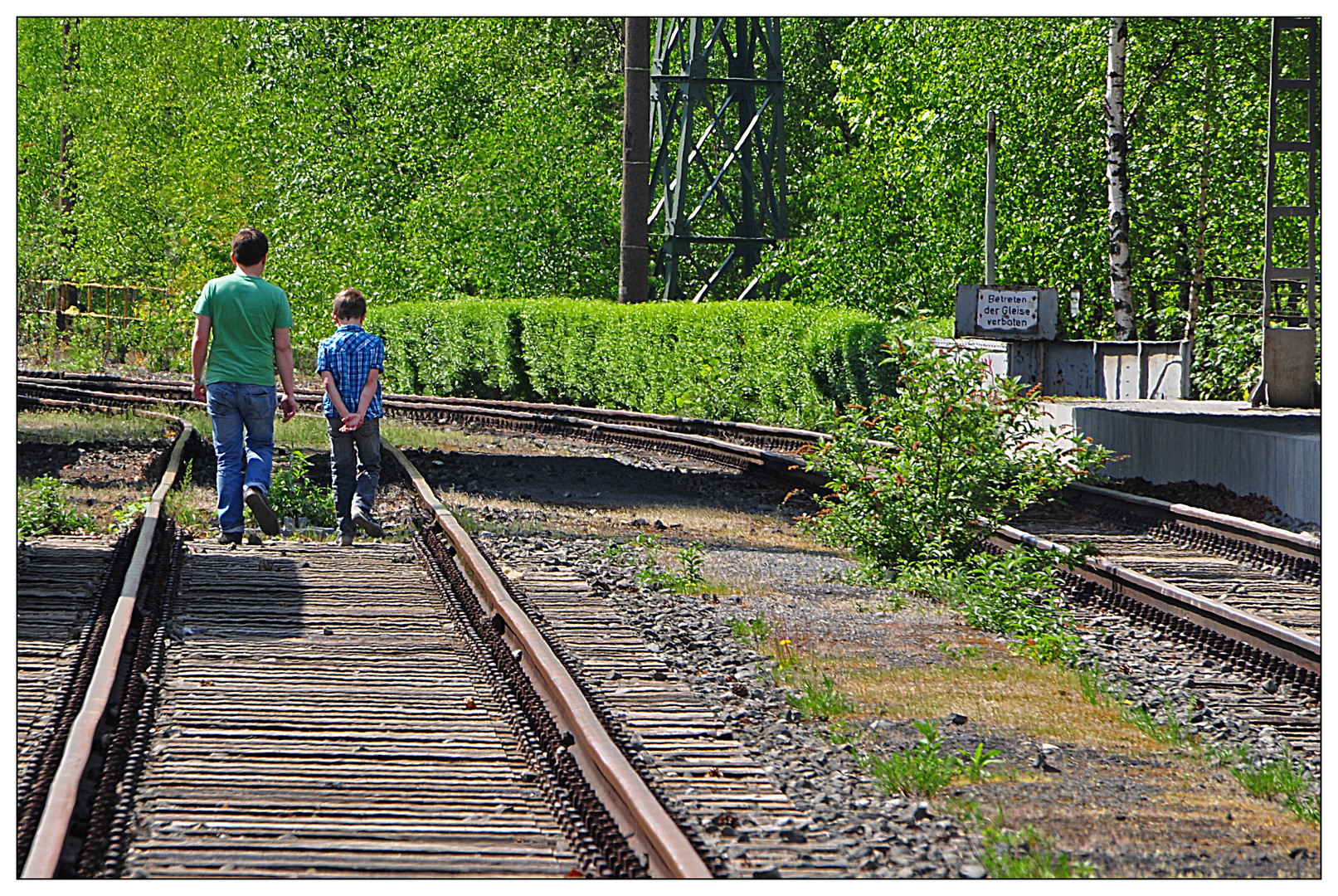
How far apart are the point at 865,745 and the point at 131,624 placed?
358 centimetres

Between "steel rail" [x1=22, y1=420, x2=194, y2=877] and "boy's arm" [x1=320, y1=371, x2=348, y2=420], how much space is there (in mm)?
1548

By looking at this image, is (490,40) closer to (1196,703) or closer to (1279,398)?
(1279,398)

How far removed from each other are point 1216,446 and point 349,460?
26.0ft

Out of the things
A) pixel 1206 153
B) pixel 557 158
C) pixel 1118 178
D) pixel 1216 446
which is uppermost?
pixel 557 158

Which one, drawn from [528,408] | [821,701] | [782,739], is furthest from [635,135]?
[782,739]

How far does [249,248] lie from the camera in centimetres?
948

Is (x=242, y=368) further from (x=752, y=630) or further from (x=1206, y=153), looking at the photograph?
(x=1206, y=153)

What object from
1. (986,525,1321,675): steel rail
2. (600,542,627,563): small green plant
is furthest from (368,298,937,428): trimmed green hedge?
(986,525,1321,675): steel rail

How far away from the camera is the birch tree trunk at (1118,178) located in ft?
73.1

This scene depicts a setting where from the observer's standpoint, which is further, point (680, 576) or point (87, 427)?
point (87, 427)

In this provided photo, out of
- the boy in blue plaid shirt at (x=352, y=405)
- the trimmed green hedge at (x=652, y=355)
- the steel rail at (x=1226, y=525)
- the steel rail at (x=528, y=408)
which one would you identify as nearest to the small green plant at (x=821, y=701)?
the boy in blue plaid shirt at (x=352, y=405)

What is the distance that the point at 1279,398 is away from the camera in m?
15.9

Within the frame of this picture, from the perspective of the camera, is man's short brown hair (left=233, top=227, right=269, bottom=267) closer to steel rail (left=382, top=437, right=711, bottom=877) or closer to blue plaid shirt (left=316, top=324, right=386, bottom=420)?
blue plaid shirt (left=316, top=324, right=386, bottom=420)
